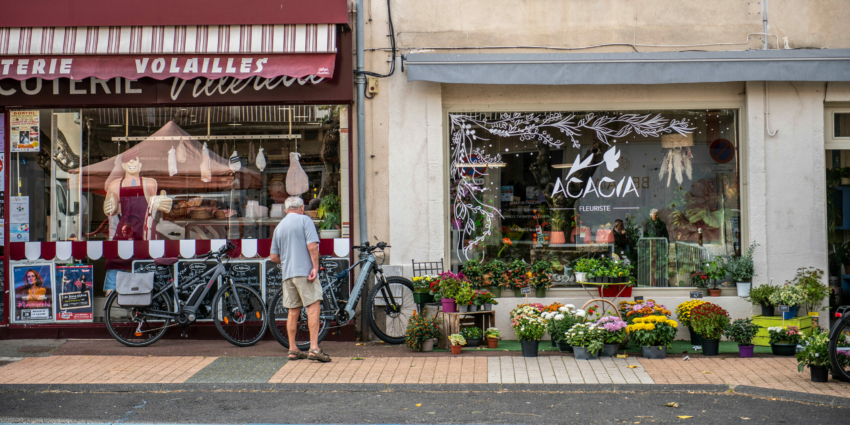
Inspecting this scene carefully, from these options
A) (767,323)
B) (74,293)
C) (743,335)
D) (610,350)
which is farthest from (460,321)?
(74,293)

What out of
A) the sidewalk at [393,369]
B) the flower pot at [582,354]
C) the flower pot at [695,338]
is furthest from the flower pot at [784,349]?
the flower pot at [582,354]

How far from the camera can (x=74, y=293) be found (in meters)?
9.95

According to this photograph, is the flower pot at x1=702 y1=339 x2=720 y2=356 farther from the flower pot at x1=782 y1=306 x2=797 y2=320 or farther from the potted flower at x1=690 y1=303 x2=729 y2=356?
the flower pot at x1=782 y1=306 x2=797 y2=320

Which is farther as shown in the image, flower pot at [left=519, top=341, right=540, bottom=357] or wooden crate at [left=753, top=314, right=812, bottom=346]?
wooden crate at [left=753, top=314, right=812, bottom=346]

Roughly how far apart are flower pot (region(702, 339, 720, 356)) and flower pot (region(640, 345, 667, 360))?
24.2 inches

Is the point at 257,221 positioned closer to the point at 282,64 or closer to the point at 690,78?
the point at 282,64

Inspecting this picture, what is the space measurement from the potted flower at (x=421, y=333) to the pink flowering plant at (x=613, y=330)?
194cm

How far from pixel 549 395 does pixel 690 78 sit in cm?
486

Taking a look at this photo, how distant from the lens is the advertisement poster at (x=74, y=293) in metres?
9.91

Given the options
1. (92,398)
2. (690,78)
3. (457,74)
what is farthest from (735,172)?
(92,398)

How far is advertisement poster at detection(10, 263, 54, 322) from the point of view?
389 inches

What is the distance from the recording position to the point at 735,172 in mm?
9898

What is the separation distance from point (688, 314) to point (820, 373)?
191 centimetres

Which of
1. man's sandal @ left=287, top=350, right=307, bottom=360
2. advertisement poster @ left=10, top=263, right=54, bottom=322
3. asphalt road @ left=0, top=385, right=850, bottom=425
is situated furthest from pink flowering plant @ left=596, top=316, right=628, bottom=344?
advertisement poster @ left=10, top=263, right=54, bottom=322
